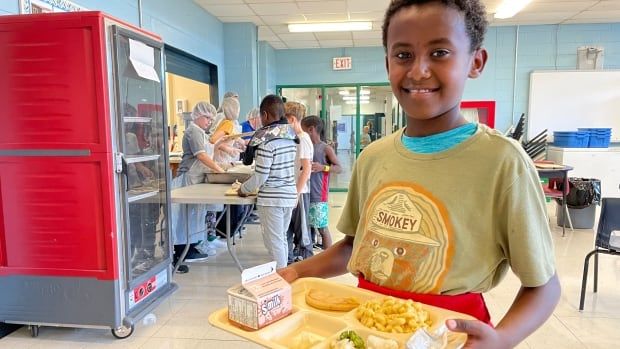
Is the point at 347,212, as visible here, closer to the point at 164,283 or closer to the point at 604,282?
the point at 164,283

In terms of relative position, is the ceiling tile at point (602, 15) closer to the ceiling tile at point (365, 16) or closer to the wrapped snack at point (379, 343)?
the ceiling tile at point (365, 16)

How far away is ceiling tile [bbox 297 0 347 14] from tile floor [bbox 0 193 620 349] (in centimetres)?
349

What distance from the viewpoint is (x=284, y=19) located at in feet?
20.8

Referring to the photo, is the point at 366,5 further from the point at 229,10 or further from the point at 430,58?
the point at 430,58

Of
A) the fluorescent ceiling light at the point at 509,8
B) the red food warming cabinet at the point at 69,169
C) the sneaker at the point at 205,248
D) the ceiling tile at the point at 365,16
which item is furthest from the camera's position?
the ceiling tile at the point at 365,16

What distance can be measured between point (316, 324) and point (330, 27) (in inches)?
248

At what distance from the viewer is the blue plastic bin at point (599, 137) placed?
656 centimetres

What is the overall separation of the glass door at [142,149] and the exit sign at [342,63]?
5573 mm

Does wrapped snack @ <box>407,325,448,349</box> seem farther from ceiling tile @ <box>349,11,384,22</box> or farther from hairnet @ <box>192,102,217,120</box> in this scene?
ceiling tile @ <box>349,11,384,22</box>

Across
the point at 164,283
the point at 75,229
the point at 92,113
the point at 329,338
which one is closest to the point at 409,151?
the point at 329,338

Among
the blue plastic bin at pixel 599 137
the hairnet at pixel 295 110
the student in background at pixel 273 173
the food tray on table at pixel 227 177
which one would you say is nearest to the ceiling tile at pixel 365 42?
the blue plastic bin at pixel 599 137

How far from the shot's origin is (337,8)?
5.80 meters

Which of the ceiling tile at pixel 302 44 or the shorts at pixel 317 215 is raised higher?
the ceiling tile at pixel 302 44

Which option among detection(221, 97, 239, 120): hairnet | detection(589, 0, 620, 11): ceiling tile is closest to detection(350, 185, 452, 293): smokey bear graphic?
detection(221, 97, 239, 120): hairnet
